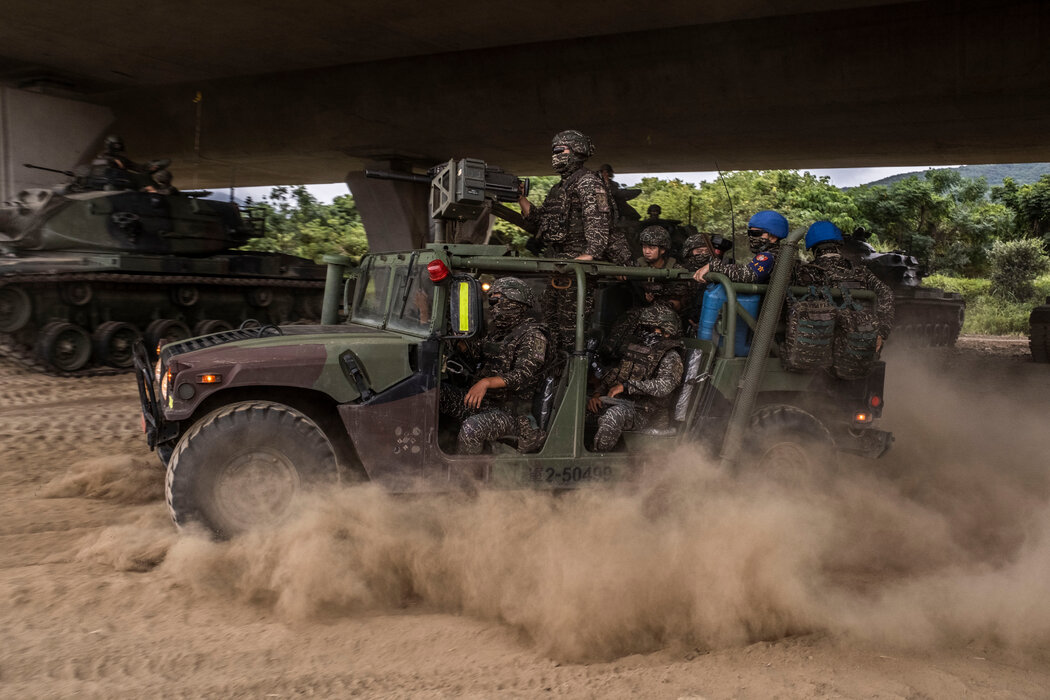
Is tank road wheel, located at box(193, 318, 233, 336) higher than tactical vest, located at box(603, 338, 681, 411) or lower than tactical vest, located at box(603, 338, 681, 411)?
lower

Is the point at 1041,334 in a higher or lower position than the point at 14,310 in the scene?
lower

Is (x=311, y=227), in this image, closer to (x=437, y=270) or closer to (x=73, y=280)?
(x=73, y=280)

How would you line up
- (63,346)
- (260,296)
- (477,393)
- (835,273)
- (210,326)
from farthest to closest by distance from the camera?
(260,296) → (210,326) → (63,346) → (835,273) → (477,393)

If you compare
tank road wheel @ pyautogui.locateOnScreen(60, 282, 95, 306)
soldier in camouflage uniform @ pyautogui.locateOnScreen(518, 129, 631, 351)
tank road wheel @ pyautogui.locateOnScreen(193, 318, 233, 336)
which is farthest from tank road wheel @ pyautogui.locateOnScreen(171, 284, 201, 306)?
soldier in camouflage uniform @ pyautogui.locateOnScreen(518, 129, 631, 351)

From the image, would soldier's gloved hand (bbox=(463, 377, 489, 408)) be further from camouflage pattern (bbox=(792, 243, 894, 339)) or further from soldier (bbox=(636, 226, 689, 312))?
camouflage pattern (bbox=(792, 243, 894, 339))

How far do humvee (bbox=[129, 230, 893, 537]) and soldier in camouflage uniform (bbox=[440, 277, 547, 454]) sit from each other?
9 cm

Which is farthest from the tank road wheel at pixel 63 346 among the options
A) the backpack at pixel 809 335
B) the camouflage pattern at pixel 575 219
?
the backpack at pixel 809 335

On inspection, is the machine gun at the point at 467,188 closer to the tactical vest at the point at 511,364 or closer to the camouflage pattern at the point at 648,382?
the tactical vest at the point at 511,364

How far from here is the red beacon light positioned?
4707 mm

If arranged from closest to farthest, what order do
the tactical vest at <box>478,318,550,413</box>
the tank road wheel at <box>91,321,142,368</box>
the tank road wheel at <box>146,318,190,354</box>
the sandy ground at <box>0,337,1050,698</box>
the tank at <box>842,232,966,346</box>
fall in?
the sandy ground at <box>0,337,1050,698</box> < the tactical vest at <box>478,318,550,413</box> < the tank road wheel at <box>91,321,142,368</box> < the tank road wheel at <box>146,318,190,354</box> < the tank at <box>842,232,966,346</box>

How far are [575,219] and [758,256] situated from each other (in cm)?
128

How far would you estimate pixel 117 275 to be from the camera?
12070mm

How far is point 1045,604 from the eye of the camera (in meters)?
4.41

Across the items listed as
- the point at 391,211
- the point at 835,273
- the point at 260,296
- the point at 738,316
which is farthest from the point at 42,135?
the point at 835,273
